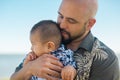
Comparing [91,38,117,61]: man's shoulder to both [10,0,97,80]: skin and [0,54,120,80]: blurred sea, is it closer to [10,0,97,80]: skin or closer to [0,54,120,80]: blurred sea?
[10,0,97,80]: skin

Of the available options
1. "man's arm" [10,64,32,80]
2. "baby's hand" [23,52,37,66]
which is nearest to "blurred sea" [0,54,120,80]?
"man's arm" [10,64,32,80]

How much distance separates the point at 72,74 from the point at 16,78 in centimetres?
52

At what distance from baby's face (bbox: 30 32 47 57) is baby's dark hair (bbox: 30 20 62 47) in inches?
1.0

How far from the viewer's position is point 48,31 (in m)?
3.06

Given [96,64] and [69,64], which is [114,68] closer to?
[96,64]

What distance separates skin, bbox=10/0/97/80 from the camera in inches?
121

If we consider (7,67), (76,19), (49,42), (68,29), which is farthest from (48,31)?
(7,67)

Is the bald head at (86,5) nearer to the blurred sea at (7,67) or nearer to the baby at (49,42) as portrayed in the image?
the baby at (49,42)

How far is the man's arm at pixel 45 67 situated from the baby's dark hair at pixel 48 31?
4.2 inches

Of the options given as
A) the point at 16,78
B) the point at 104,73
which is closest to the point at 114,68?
the point at 104,73

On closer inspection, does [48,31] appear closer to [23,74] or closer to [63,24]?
[63,24]

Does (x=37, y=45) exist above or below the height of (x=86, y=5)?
below

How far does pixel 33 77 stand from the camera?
321cm

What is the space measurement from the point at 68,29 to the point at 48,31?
18cm
